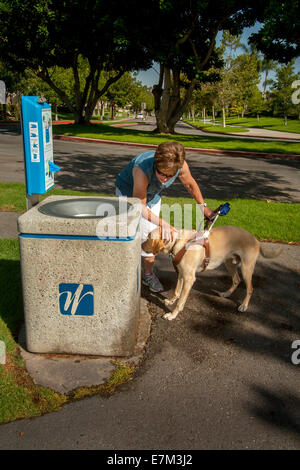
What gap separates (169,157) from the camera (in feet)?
10.7

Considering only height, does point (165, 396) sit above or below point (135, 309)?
below

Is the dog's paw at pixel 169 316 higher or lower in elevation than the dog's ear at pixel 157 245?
lower

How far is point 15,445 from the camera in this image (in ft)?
7.31

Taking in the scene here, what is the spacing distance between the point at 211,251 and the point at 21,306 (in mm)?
2042

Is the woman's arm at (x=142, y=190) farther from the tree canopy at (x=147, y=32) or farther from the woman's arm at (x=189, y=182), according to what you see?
the tree canopy at (x=147, y=32)

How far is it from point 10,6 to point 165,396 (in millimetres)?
28493

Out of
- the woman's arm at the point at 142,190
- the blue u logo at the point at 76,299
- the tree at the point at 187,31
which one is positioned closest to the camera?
the blue u logo at the point at 76,299

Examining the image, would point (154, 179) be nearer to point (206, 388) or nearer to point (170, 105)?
point (206, 388)

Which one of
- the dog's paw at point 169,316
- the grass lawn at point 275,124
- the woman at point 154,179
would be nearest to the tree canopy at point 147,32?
the woman at point 154,179

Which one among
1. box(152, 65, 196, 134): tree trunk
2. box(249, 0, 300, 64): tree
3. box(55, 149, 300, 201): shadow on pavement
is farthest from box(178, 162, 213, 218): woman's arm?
box(152, 65, 196, 134): tree trunk

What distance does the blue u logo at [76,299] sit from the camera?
2871mm

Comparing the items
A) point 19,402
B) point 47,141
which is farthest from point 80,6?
point 19,402

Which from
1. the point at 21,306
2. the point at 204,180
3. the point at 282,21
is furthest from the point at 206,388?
the point at 282,21
